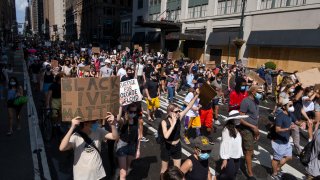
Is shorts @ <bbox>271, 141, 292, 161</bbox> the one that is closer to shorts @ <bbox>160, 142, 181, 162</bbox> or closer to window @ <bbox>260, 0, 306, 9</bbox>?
shorts @ <bbox>160, 142, 181, 162</bbox>

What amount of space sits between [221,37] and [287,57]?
8.87 meters

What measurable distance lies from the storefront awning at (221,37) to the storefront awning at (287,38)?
98.2 inches

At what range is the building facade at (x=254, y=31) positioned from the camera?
78.5ft

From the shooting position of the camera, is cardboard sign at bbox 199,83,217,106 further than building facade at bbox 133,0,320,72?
No

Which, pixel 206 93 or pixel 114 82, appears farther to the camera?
pixel 206 93

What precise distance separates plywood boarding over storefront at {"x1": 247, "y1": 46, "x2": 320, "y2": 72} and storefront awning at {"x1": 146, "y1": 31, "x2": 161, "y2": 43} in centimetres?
2152

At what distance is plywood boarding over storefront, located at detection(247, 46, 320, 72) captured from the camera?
23906 millimetres

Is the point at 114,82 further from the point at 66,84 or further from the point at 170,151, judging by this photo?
the point at 170,151

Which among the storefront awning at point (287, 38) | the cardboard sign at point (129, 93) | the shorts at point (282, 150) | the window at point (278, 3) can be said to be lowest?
the shorts at point (282, 150)

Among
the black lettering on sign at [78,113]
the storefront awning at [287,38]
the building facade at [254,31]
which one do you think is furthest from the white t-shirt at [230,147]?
the storefront awning at [287,38]

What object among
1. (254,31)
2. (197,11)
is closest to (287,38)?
(254,31)

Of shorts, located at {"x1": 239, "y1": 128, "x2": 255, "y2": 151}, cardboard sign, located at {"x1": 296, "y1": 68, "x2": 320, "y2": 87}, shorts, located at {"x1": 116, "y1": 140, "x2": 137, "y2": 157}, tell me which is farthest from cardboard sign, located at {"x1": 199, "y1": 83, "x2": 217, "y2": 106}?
cardboard sign, located at {"x1": 296, "y1": 68, "x2": 320, "y2": 87}

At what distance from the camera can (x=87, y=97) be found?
4.03m

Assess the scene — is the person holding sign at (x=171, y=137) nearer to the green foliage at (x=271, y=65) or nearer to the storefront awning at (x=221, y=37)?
the green foliage at (x=271, y=65)
